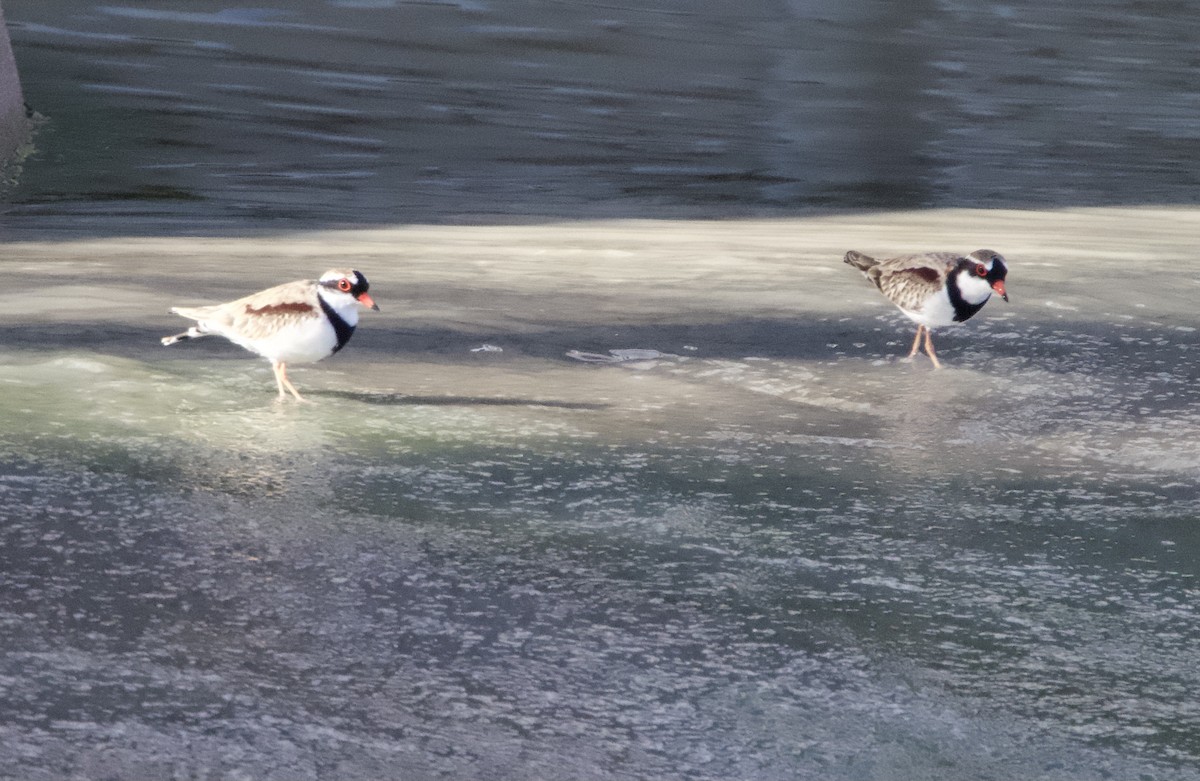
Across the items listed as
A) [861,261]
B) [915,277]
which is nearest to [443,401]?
[915,277]

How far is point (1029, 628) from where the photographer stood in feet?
12.5

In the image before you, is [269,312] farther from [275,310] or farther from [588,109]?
[588,109]

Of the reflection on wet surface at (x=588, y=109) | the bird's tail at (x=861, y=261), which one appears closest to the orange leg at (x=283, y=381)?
the bird's tail at (x=861, y=261)

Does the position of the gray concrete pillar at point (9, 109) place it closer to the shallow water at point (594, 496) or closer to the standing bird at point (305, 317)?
the shallow water at point (594, 496)

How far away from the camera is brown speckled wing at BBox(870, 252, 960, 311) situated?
6.29 meters

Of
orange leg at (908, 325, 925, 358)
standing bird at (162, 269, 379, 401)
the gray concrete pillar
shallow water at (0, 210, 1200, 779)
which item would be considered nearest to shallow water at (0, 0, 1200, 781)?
shallow water at (0, 210, 1200, 779)

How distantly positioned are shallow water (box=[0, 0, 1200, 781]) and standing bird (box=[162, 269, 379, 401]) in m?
0.24

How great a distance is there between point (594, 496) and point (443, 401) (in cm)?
123

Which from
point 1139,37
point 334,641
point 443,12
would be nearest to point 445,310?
point 334,641

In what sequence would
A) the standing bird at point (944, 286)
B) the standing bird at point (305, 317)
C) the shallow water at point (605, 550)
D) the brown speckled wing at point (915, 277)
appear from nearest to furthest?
1. the shallow water at point (605, 550)
2. the standing bird at point (305, 317)
3. the standing bird at point (944, 286)
4. the brown speckled wing at point (915, 277)

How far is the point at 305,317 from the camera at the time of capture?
5359 millimetres

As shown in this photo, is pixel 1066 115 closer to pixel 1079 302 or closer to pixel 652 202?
pixel 652 202

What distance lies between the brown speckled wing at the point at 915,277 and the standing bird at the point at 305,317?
2.08 m

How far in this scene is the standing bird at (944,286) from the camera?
616 cm
